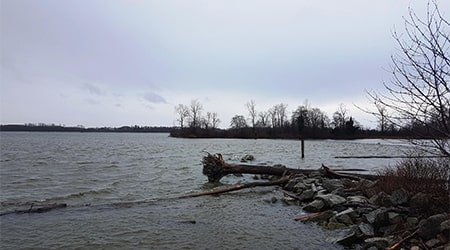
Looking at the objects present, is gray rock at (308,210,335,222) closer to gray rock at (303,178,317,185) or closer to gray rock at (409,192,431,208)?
gray rock at (409,192,431,208)

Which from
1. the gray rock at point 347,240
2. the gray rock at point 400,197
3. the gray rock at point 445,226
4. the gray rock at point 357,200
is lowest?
the gray rock at point 347,240

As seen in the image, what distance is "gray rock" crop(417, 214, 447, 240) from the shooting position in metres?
6.79

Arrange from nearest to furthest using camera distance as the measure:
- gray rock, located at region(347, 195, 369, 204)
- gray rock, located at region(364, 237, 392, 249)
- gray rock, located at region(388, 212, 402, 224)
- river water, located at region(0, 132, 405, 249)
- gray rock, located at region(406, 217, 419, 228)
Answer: gray rock, located at region(364, 237, 392, 249) → gray rock, located at region(406, 217, 419, 228) → gray rock, located at region(388, 212, 402, 224) → river water, located at region(0, 132, 405, 249) → gray rock, located at region(347, 195, 369, 204)

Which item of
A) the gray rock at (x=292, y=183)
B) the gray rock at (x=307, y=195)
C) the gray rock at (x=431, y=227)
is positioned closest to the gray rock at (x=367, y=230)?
the gray rock at (x=431, y=227)

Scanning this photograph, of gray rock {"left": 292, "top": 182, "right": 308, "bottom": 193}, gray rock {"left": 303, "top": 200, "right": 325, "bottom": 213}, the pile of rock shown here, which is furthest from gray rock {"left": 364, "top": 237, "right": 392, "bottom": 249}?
gray rock {"left": 292, "top": 182, "right": 308, "bottom": 193}

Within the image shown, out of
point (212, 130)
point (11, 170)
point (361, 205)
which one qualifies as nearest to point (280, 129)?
point (212, 130)

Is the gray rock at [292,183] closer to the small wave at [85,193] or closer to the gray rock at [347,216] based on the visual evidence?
the gray rock at [347,216]

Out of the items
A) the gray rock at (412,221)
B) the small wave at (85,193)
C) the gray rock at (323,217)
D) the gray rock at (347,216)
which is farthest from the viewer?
the small wave at (85,193)

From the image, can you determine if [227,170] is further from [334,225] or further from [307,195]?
[334,225]

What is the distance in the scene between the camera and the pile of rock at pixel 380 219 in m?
6.86

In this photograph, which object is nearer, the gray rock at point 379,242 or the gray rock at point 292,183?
the gray rock at point 379,242

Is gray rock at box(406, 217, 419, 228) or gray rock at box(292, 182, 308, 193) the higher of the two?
gray rock at box(406, 217, 419, 228)

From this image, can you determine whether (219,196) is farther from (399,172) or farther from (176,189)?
(399,172)

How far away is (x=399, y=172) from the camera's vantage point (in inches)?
437
